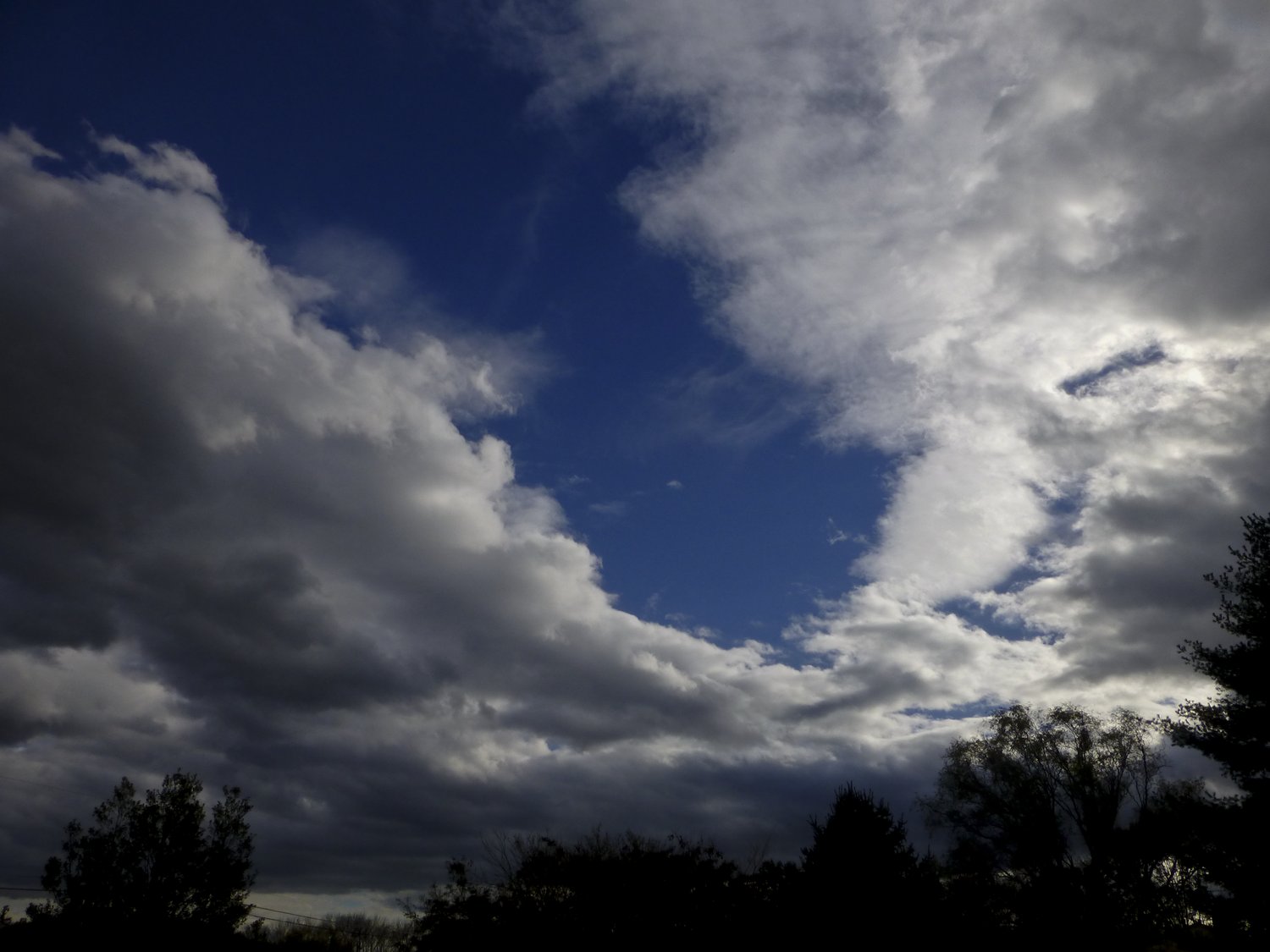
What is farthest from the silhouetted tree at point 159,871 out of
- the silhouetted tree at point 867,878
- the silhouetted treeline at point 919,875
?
the silhouetted tree at point 867,878

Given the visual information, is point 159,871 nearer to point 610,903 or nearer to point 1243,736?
point 610,903

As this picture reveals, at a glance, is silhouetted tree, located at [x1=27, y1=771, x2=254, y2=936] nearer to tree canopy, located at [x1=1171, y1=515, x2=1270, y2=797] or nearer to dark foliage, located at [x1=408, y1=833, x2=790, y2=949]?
dark foliage, located at [x1=408, y1=833, x2=790, y2=949]

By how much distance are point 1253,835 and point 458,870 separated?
30093mm

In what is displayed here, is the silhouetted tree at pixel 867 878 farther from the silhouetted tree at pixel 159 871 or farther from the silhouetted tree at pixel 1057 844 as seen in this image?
Result: the silhouetted tree at pixel 159 871

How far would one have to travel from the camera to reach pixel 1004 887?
123 feet

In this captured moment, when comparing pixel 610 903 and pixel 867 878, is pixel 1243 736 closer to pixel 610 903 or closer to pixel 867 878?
→ pixel 867 878

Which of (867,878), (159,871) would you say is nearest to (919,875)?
(867,878)

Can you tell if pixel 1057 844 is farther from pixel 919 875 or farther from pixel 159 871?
pixel 159 871

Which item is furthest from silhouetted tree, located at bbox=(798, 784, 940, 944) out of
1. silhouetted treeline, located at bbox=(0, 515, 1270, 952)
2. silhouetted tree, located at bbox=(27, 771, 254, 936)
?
silhouetted tree, located at bbox=(27, 771, 254, 936)

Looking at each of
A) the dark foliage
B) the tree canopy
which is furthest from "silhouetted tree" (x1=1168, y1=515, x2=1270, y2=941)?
the dark foliage

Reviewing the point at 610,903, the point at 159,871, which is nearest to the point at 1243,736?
the point at 610,903

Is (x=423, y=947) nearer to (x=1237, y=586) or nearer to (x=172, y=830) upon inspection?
(x=172, y=830)

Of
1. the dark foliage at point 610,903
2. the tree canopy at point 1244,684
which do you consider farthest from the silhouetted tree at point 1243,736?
the dark foliage at point 610,903

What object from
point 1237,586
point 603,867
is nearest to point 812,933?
point 603,867
